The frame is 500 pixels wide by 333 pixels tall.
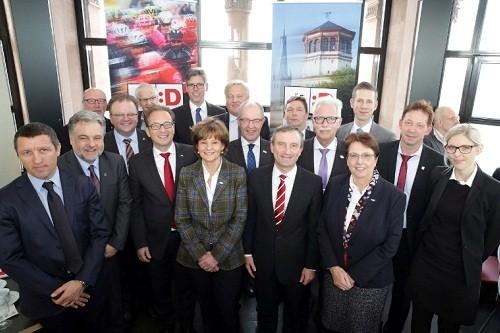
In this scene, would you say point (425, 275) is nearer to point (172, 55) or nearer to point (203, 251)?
point (203, 251)

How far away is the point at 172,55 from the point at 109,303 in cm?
412

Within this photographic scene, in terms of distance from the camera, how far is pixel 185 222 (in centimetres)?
249

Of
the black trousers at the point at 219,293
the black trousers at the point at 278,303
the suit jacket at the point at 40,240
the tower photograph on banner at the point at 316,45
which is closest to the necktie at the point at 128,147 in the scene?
the suit jacket at the point at 40,240

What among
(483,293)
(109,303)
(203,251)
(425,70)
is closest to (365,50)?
Result: (425,70)

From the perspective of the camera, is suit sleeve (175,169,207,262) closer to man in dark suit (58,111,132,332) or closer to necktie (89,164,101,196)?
man in dark suit (58,111,132,332)

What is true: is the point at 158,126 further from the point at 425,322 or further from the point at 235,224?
the point at 425,322

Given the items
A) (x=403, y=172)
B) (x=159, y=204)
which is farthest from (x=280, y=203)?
(x=403, y=172)

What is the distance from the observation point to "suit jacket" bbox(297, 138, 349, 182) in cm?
279

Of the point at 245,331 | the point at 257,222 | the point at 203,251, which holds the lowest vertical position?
the point at 245,331

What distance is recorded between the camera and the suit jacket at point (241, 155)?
9.98 ft

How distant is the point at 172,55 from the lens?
221 inches

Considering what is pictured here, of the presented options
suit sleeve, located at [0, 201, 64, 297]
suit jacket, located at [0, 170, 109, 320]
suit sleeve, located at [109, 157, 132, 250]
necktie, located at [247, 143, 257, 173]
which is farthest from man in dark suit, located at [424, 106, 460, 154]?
suit sleeve, located at [0, 201, 64, 297]

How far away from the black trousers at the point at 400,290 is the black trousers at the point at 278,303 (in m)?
0.75

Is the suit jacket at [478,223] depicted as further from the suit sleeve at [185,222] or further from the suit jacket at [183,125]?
the suit jacket at [183,125]
